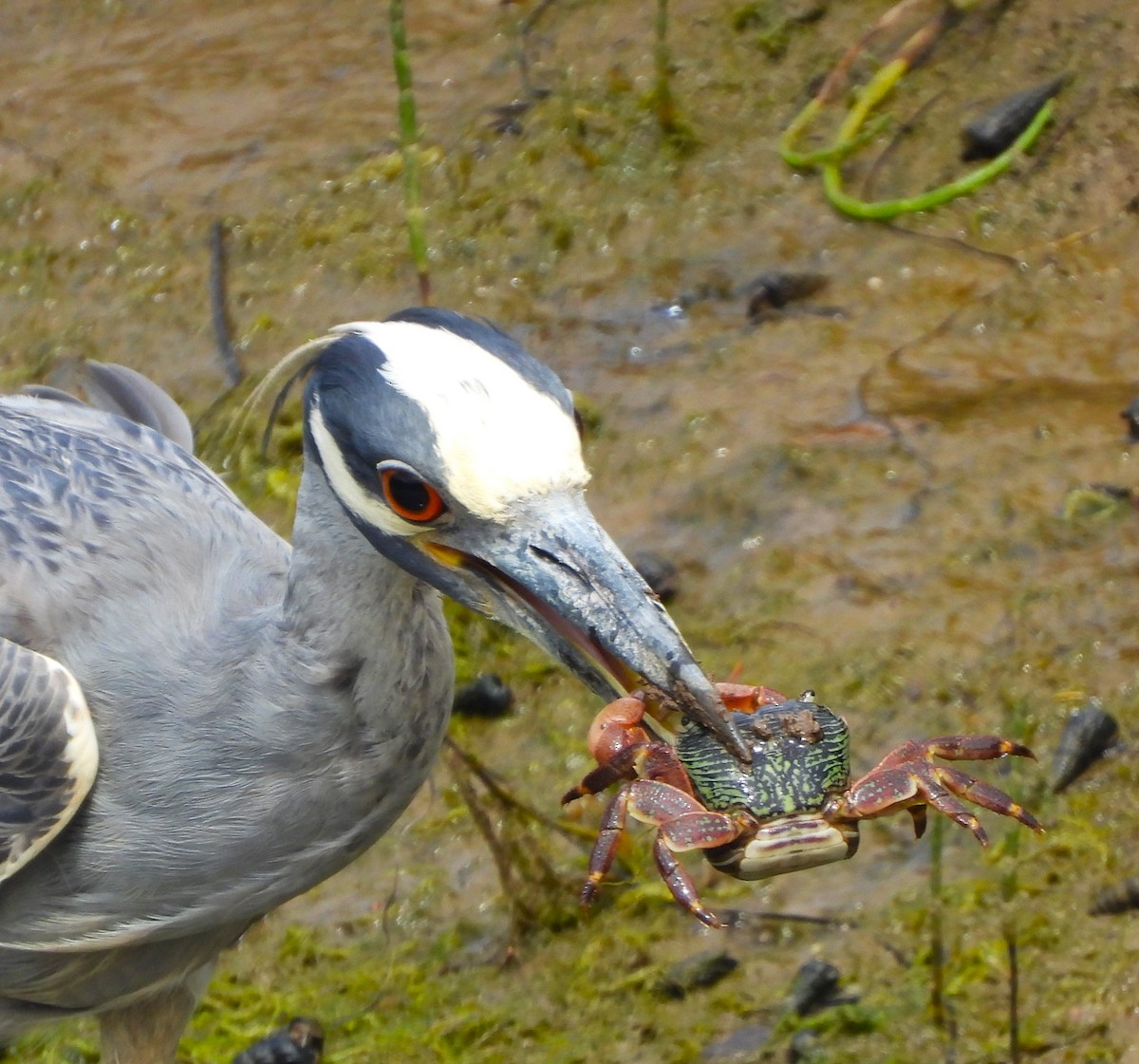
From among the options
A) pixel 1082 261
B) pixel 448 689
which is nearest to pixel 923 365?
pixel 1082 261

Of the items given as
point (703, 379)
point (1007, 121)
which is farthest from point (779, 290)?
point (1007, 121)

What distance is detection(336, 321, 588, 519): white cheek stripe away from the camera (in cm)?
252

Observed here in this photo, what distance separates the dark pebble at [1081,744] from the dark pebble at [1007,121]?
2132 mm

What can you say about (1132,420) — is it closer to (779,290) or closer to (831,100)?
(779,290)

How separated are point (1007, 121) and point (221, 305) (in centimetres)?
245

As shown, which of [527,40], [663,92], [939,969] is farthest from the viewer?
[527,40]

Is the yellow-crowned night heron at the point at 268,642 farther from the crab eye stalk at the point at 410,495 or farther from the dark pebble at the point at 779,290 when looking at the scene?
the dark pebble at the point at 779,290

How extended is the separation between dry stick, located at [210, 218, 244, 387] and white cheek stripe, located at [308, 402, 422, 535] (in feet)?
8.91

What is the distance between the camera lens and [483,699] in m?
4.41

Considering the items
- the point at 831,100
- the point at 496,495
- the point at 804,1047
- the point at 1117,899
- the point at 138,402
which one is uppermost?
the point at 496,495

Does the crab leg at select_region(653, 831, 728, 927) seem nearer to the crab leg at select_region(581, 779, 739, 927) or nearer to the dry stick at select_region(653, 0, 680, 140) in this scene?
the crab leg at select_region(581, 779, 739, 927)

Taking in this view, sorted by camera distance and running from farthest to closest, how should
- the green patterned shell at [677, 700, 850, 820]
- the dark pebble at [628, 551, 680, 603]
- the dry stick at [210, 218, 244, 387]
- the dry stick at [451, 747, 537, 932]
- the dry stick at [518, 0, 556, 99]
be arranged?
the dry stick at [518, 0, 556, 99] → the dry stick at [210, 218, 244, 387] → the dark pebble at [628, 551, 680, 603] → the dry stick at [451, 747, 537, 932] → the green patterned shell at [677, 700, 850, 820]

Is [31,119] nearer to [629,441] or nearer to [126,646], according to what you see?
[629,441]

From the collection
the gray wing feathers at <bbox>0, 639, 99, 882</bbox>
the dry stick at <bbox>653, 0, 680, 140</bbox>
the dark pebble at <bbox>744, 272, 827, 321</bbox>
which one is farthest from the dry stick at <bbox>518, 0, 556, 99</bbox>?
the gray wing feathers at <bbox>0, 639, 99, 882</bbox>
